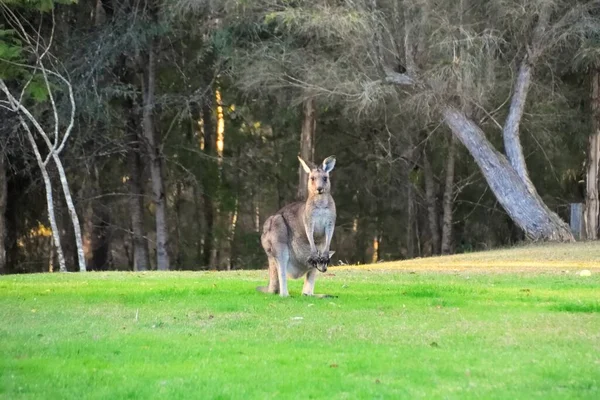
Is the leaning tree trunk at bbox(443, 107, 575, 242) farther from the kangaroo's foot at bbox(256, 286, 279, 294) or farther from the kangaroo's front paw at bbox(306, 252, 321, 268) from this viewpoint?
the kangaroo's front paw at bbox(306, 252, 321, 268)

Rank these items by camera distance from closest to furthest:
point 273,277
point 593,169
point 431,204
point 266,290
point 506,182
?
1. point 273,277
2. point 266,290
3. point 506,182
4. point 593,169
5. point 431,204

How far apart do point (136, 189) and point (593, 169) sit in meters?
14.6

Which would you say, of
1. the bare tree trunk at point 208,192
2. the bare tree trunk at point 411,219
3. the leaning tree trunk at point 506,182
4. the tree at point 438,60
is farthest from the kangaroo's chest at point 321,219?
the bare tree trunk at point 411,219

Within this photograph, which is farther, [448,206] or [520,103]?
[448,206]

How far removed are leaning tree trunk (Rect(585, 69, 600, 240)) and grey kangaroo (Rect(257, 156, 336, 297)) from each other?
17.8 metres

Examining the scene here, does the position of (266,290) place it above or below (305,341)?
above

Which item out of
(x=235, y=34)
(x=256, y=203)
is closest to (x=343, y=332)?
(x=235, y=34)

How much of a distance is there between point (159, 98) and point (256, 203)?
35.5 ft

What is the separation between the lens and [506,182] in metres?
28.9

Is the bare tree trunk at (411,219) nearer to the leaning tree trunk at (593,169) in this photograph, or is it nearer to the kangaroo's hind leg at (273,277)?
the leaning tree trunk at (593,169)

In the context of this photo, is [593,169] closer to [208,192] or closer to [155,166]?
[155,166]

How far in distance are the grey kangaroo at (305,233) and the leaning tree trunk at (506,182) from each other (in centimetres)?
1534

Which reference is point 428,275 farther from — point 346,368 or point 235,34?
point 235,34

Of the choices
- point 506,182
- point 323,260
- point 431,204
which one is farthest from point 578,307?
point 431,204
